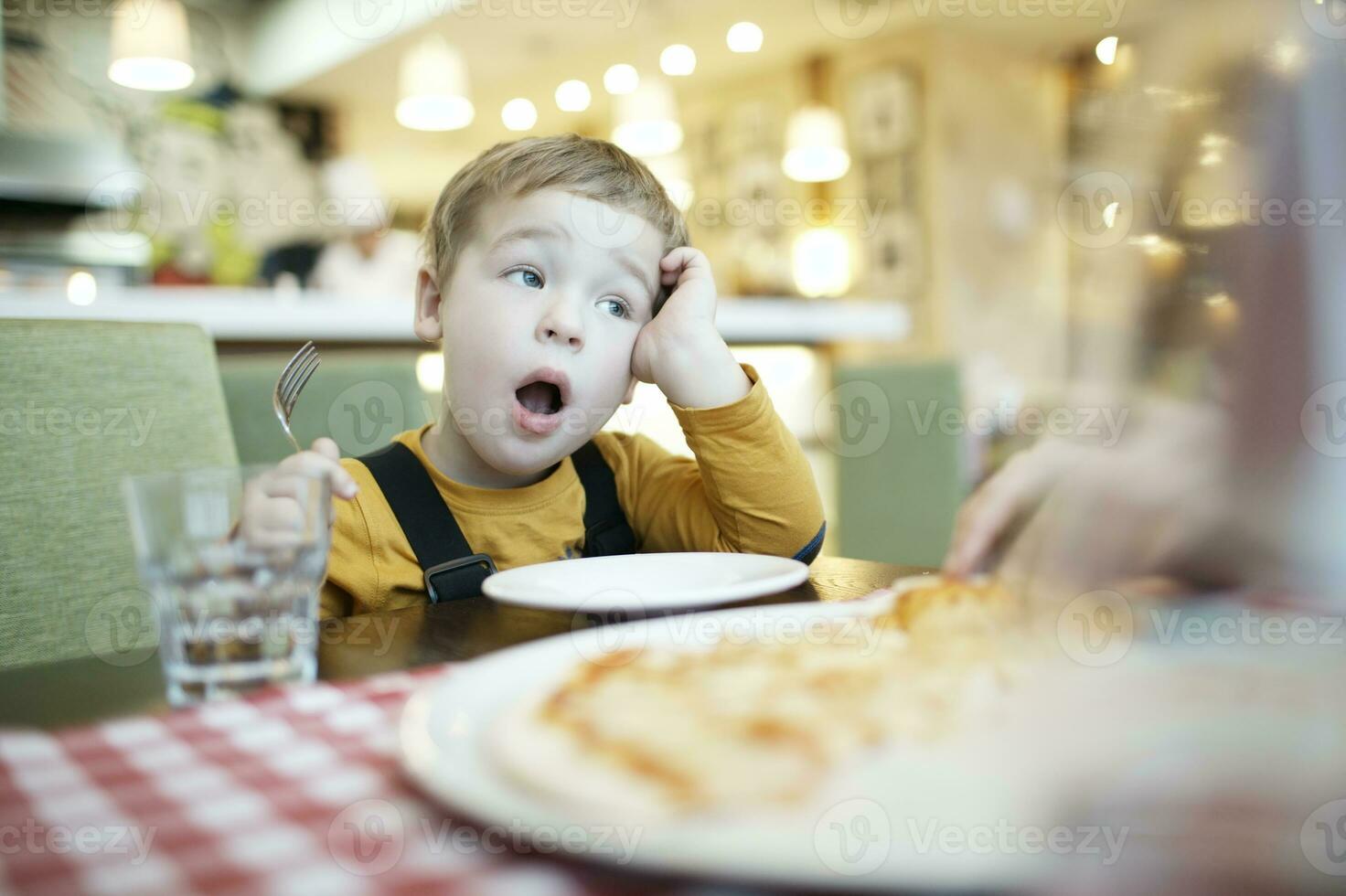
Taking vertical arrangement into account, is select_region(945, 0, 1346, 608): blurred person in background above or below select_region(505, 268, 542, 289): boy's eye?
below

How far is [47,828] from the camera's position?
33 centimetres

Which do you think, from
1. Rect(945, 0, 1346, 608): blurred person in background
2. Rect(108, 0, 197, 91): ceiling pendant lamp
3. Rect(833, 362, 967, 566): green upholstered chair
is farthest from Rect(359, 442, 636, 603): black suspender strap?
Rect(108, 0, 197, 91): ceiling pendant lamp

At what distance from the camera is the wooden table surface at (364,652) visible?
1.60 feet

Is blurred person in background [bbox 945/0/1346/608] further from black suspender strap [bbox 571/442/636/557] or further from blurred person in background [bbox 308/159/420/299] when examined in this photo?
blurred person in background [bbox 308/159/420/299]

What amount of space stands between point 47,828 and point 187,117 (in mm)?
6517

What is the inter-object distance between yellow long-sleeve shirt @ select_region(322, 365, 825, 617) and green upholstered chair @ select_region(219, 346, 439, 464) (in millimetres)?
341

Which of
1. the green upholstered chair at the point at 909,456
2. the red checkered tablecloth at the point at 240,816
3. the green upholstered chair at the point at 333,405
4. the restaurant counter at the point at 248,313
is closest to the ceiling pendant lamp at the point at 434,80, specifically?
the restaurant counter at the point at 248,313

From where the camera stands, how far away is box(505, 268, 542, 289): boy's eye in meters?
1.00

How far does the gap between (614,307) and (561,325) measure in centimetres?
11

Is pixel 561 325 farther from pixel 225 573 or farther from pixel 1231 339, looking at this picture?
pixel 1231 339

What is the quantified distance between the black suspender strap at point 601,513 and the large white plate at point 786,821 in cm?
69

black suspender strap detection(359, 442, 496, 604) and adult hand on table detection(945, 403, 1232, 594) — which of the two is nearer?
adult hand on table detection(945, 403, 1232, 594)

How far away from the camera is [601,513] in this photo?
111 cm

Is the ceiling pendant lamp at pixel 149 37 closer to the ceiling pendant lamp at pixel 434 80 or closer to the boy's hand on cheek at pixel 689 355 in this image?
the ceiling pendant lamp at pixel 434 80
